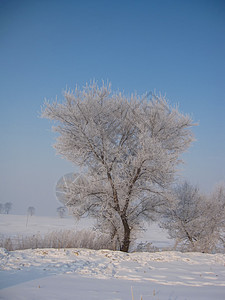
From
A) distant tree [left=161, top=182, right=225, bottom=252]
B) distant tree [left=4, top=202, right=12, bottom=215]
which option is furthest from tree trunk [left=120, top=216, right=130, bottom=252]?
distant tree [left=4, top=202, right=12, bottom=215]

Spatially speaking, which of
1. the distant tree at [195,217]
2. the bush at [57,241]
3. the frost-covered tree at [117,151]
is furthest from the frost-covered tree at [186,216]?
the bush at [57,241]

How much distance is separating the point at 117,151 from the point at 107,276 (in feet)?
19.2

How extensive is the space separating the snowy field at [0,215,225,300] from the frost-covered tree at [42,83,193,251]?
293cm

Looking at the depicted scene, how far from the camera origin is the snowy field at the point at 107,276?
367 centimetres

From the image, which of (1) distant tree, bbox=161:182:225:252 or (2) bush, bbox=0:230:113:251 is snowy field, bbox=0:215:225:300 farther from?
(1) distant tree, bbox=161:182:225:252

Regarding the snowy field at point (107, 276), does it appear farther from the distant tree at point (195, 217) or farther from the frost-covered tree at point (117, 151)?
the distant tree at point (195, 217)

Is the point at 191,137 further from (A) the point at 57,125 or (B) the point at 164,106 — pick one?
(A) the point at 57,125

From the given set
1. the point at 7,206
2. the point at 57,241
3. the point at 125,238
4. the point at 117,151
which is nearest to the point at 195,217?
the point at 125,238

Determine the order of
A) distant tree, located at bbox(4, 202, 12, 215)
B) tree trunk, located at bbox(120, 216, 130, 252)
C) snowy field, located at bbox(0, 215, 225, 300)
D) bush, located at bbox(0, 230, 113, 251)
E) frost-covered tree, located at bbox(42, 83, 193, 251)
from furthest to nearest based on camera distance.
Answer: distant tree, located at bbox(4, 202, 12, 215) → tree trunk, located at bbox(120, 216, 130, 252) → frost-covered tree, located at bbox(42, 83, 193, 251) → bush, located at bbox(0, 230, 113, 251) → snowy field, located at bbox(0, 215, 225, 300)

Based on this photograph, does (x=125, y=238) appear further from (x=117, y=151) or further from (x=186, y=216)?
(x=186, y=216)

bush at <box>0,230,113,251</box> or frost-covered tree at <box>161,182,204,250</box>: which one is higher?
frost-covered tree at <box>161,182,204,250</box>

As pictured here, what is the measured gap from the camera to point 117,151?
33.8 ft

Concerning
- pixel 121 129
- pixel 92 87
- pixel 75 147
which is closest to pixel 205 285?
pixel 75 147

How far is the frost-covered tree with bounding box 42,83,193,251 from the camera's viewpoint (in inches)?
395
